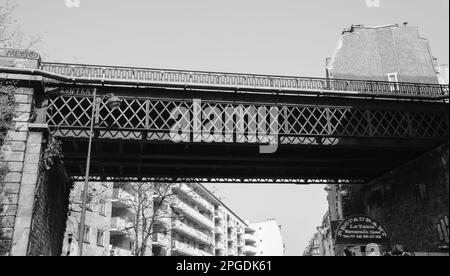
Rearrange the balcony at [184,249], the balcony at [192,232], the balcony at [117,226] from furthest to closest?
the balcony at [192,232], the balcony at [184,249], the balcony at [117,226]

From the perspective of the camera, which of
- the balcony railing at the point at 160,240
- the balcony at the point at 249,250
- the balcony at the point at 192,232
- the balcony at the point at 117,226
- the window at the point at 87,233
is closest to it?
the window at the point at 87,233

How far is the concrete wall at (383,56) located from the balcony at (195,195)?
113 feet

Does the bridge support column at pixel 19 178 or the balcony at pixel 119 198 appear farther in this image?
the balcony at pixel 119 198

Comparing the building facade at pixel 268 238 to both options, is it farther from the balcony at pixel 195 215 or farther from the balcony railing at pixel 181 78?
the balcony railing at pixel 181 78

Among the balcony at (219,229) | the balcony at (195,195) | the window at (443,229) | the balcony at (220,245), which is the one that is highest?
the balcony at (195,195)

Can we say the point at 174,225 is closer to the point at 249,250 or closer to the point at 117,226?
the point at 117,226

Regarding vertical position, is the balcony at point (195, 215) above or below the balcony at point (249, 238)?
below

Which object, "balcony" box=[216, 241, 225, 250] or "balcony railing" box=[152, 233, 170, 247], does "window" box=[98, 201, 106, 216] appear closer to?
"balcony railing" box=[152, 233, 170, 247]

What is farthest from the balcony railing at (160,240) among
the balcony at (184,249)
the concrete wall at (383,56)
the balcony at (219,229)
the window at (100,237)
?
the balcony at (219,229)

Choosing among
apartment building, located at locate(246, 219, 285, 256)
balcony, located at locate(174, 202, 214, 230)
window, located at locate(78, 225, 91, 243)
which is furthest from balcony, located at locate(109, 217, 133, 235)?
apartment building, located at locate(246, 219, 285, 256)

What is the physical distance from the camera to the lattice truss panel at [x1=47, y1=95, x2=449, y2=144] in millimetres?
20016

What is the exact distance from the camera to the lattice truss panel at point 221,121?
20.0 m

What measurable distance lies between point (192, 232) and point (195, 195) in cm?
812

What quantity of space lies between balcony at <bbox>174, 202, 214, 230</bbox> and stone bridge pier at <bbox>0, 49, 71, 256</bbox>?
137ft
